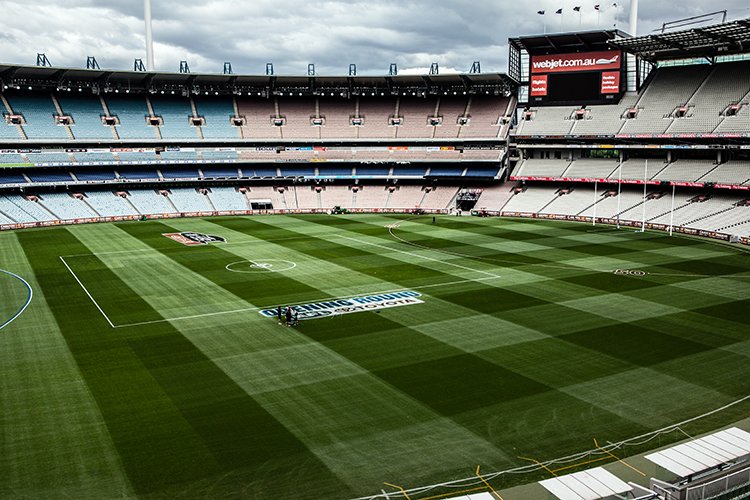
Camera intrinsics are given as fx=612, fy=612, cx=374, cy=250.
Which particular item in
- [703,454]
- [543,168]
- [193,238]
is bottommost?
[703,454]

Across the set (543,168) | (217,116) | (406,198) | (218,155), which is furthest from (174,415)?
(217,116)

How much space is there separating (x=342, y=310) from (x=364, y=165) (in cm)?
6601

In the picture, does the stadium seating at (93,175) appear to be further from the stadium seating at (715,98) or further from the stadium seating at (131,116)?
the stadium seating at (715,98)

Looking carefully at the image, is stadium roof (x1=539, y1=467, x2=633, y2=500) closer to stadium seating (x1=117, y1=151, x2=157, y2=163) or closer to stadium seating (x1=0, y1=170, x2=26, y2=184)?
stadium seating (x1=0, y1=170, x2=26, y2=184)

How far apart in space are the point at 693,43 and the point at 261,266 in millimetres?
59943

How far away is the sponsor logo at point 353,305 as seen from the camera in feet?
113

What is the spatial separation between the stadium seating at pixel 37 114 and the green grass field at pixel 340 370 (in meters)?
41.2

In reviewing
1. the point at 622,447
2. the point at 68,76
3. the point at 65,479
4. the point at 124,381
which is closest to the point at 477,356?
the point at 622,447

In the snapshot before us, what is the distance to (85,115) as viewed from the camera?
8875 centimetres

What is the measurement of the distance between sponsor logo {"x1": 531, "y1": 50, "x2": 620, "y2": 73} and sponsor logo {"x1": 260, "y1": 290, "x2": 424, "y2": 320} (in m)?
62.7

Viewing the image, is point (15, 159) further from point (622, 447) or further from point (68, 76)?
point (622, 447)

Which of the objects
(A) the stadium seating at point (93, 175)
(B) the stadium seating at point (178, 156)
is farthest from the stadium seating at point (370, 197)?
(A) the stadium seating at point (93, 175)

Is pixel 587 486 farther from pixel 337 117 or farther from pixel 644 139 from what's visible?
pixel 337 117

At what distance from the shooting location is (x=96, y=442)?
1980 centimetres
